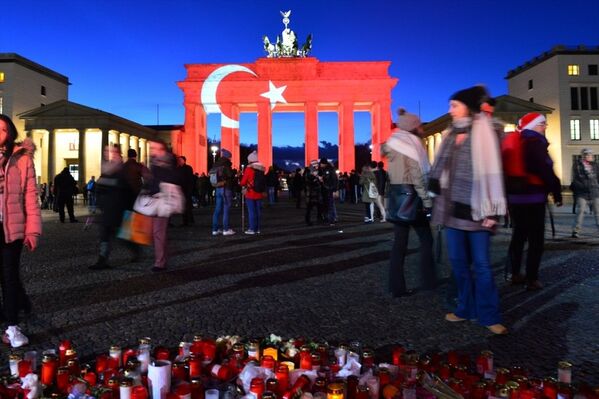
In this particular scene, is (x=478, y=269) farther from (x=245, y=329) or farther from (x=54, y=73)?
(x=54, y=73)

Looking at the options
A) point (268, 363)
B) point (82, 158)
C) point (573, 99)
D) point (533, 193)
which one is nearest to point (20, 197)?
point (268, 363)

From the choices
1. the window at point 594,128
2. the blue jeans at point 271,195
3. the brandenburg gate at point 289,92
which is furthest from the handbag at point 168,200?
the window at point 594,128

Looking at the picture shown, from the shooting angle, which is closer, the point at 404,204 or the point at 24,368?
the point at 24,368

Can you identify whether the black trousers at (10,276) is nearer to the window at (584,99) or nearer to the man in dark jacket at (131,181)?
the man in dark jacket at (131,181)

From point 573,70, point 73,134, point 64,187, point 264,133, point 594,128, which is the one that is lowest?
point 64,187

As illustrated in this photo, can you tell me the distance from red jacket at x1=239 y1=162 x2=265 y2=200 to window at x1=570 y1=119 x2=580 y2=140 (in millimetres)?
55298

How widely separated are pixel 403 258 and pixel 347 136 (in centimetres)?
4708

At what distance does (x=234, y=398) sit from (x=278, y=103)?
50.6 m

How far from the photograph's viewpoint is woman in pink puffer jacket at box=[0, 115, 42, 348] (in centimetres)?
373

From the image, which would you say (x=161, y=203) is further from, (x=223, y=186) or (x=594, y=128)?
(x=594, y=128)

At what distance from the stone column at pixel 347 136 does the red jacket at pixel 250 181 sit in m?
40.3

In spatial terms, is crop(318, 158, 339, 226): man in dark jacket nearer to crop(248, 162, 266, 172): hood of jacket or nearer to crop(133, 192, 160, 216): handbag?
crop(248, 162, 266, 172): hood of jacket

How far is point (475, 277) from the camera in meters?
3.97

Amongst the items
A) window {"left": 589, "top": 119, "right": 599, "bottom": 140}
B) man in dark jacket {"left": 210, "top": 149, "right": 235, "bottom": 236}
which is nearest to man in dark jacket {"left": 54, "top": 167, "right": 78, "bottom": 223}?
man in dark jacket {"left": 210, "top": 149, "right": 235, "bottom": 236}
